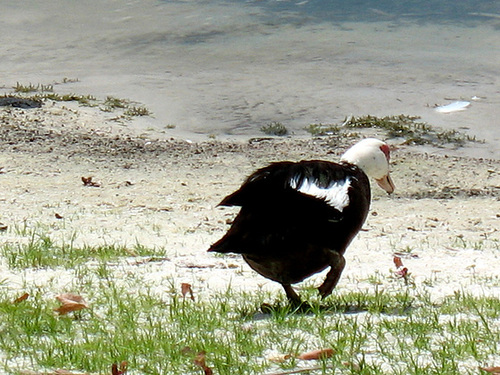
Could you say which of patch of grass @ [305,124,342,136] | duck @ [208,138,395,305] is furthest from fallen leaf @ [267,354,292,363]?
patch of grass @ [305,124,342,136]

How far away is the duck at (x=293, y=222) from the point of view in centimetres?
511

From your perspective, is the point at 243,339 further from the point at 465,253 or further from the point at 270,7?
the point at 270,7

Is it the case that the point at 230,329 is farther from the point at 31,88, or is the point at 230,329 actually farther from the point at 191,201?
the point at 31,88

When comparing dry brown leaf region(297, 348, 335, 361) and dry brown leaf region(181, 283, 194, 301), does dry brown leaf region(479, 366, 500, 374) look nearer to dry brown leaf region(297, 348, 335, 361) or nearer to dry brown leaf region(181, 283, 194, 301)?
dry brown leaf region(297, 348, 335, 361)

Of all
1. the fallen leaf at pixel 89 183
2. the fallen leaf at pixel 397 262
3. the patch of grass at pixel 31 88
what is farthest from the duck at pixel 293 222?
the patch of grass at pixel 31 88

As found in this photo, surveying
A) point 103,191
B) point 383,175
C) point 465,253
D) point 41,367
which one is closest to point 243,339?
point 41,367

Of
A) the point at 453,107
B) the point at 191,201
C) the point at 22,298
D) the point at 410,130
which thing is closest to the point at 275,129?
the point at 410,130

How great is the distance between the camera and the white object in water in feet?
54.3

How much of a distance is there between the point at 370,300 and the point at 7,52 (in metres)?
18.5

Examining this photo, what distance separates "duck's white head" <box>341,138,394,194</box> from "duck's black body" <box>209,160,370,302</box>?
2.87 ft

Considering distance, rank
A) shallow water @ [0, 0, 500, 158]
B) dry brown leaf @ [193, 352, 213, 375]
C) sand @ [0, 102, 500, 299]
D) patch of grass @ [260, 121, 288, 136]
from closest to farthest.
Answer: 1. dry brown leaf @ [193, 352, 213, 375]
2. sand @ [0, 102, 500, 299]
3. patch of grass @ [260, 121, 288, 136]
4. shallow water @ [0, 0, 500, 158]

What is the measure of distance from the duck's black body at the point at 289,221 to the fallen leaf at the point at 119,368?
1386 millimetres

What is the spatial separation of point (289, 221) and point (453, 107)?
484 inches

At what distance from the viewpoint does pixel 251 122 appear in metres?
16.0
